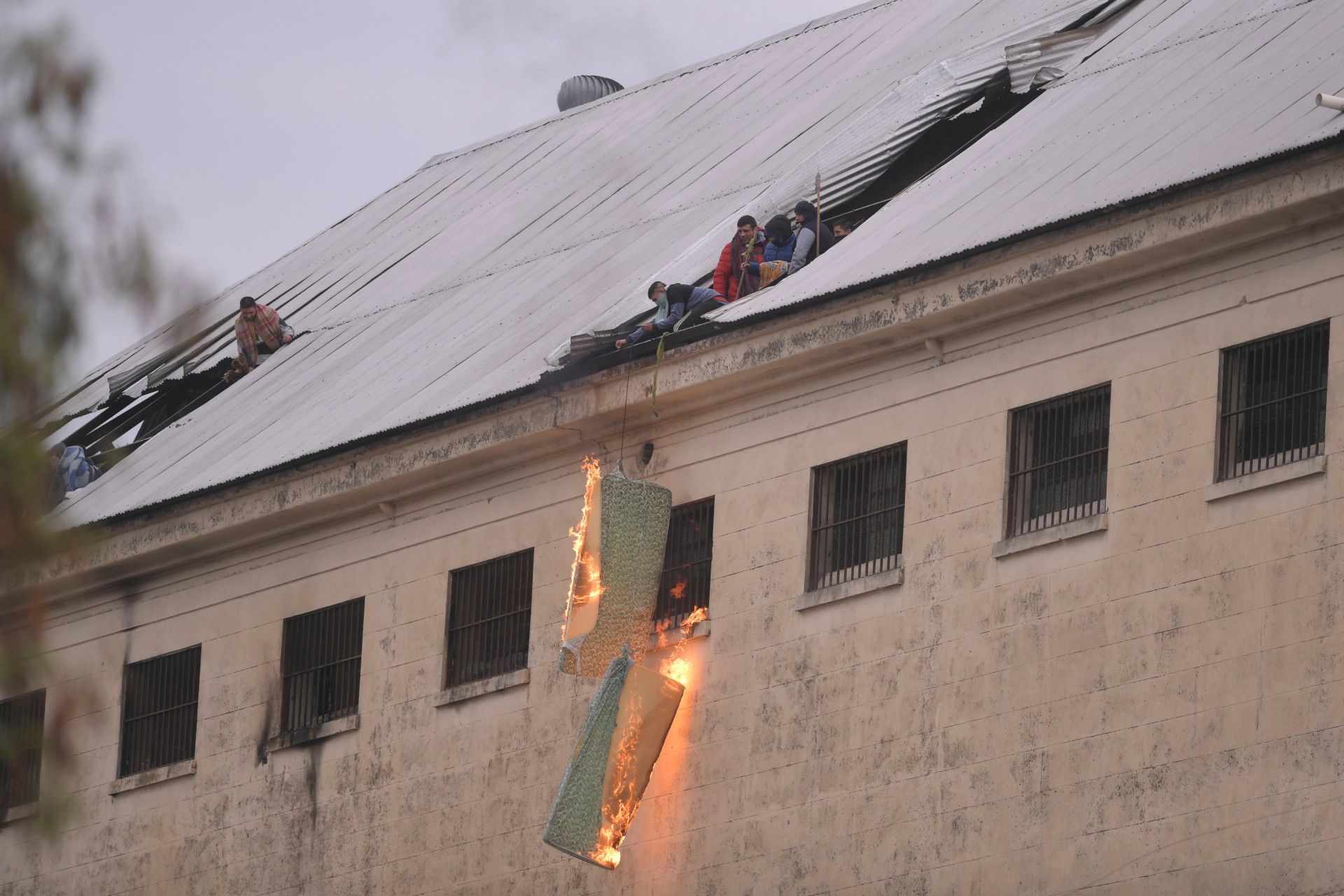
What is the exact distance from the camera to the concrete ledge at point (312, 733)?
30.9 meters

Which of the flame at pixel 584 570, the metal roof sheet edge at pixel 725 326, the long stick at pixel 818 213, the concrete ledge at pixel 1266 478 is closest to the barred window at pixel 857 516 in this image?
the metal roof sheet edge at pixel 725 326

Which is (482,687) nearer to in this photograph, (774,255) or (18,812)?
(774,255)

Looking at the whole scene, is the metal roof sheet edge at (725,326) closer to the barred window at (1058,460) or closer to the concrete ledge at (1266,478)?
the barred window at (1058,460)

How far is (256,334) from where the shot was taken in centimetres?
3847

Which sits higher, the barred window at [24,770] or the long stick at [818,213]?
the long stick at [818,213]

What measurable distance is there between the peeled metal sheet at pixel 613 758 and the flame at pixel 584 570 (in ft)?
2.89

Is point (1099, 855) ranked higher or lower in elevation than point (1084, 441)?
lower

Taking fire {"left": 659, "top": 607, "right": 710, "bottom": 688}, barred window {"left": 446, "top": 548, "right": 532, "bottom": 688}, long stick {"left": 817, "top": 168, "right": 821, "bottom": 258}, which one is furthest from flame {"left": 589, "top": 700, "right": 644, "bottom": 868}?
long stick {"left": 817, "top": 168, "right": 821, "bottom": 258}

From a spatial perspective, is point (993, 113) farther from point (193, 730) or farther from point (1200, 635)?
point (193, 730)

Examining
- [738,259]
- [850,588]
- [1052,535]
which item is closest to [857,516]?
[850,588]

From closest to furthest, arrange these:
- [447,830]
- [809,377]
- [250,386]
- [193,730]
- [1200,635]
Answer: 1. [1200,635]
2. [809,377]
3. [447,830]
4. [193,730]
5. [250,386]

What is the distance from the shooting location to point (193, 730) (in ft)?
108

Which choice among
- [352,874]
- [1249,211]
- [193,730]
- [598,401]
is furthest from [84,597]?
[1249,211]

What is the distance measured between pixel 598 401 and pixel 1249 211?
7.89 meters
